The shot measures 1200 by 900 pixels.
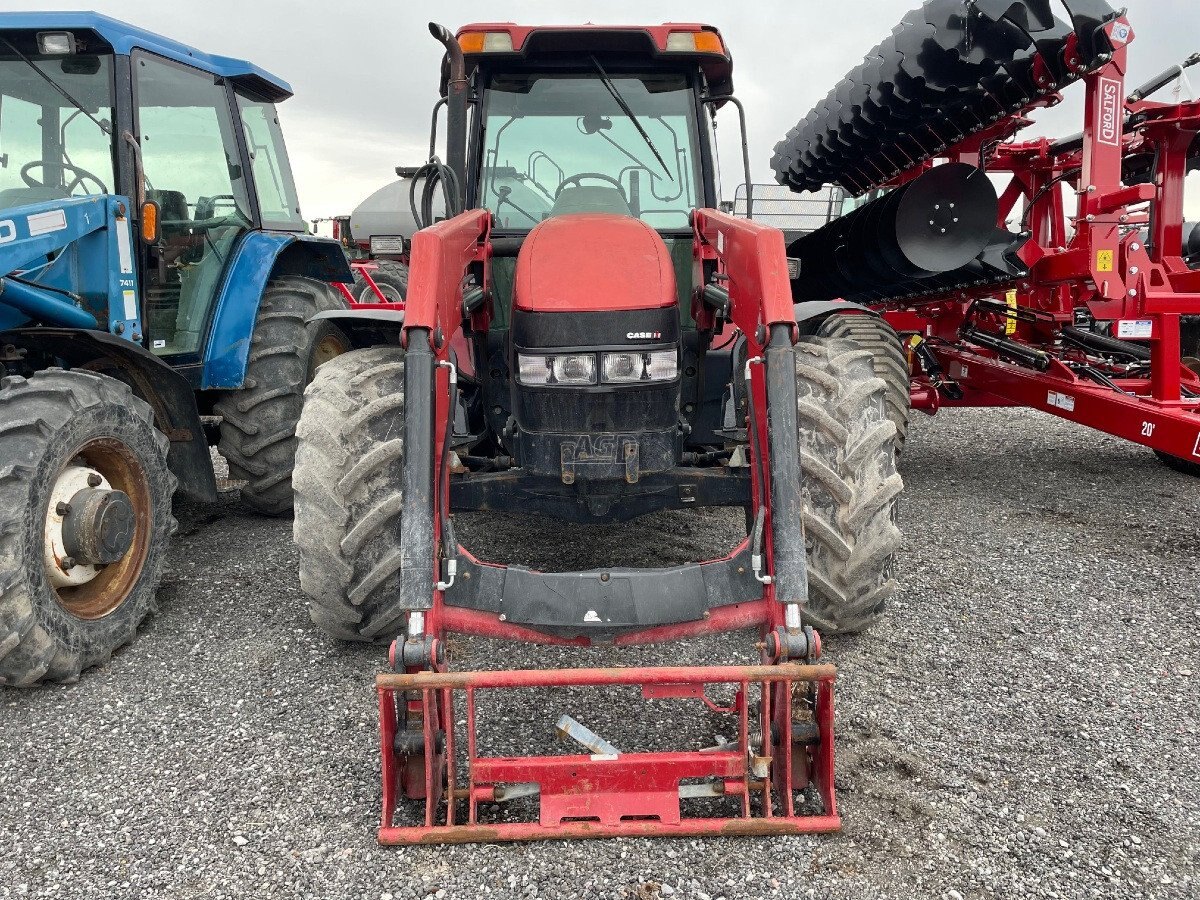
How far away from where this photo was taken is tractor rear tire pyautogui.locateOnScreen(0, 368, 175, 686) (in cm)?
283

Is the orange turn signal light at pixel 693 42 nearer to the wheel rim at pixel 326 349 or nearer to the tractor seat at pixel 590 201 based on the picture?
the tractor seat at pixel 590 201

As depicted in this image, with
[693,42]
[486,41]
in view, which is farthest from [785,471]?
[486,41]

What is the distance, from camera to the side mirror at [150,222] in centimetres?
382

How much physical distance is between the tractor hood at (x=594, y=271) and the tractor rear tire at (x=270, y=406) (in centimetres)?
205

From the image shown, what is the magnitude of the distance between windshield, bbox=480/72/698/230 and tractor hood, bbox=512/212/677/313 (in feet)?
1.87

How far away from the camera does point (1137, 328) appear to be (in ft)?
15.8

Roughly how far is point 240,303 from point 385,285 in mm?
3825

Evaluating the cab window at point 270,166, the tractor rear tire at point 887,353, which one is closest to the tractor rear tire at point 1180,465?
the tractor rear tire at point 887,353

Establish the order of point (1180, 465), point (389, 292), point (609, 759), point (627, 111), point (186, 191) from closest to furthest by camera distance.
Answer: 1. point (609, 759)
2. point (627, 111)
3. point (186, 191)
4. point (1180, 465)
5. point (389, 292)

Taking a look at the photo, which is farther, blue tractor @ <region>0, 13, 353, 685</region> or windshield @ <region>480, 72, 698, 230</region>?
windshield @ <region>480, 72, 698, 230</region>

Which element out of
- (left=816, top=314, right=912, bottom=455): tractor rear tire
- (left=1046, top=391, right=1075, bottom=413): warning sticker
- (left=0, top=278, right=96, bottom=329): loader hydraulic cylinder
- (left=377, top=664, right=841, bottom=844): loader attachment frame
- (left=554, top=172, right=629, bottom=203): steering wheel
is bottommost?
(left=377, top=664, right=841, bottom=844): loader attachment frame

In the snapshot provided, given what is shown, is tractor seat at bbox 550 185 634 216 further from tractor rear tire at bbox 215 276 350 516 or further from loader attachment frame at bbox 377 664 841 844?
loader attachment frame at bbox 377 664 841 844

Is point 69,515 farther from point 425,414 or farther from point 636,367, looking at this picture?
point 636,367

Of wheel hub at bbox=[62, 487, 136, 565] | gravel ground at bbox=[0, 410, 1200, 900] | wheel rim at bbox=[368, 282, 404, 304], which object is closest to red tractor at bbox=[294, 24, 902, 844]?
gravel ground at bbox=[0, 410, 1200, 900]
